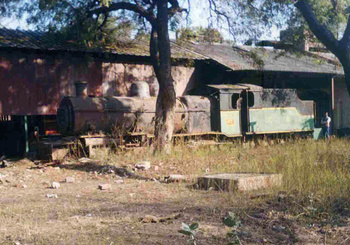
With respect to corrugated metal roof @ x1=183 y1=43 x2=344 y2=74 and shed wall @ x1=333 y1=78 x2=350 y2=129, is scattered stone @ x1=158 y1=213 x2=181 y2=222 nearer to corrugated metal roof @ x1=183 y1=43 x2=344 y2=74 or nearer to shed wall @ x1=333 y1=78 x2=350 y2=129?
corrugated metal roof @ x1=183 y1=43 x2=344 y2=74

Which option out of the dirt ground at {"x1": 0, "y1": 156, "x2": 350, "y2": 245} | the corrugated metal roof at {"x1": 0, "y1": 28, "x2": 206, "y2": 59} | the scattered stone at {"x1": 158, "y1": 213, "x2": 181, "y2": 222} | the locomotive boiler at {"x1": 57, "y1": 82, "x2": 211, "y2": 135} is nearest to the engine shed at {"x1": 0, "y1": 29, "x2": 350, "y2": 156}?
the corrugated metal roof at {"x1": 0, "y1": 28, "x2": 206, "y2": 59}

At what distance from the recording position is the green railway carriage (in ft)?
51.7

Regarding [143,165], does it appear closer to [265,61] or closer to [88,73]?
[88,73]

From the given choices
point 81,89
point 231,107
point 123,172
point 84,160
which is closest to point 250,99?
point 231,107

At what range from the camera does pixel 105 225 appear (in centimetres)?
538

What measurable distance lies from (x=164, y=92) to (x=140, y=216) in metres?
7.12

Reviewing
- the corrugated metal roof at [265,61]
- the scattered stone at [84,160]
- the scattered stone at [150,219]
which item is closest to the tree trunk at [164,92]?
the scattered stone at [84,160]

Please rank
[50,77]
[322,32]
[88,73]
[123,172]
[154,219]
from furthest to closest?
[88,73] → [50,77] → [322,32] → [123,172] → [154,219]

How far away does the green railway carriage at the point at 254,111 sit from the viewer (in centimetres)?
1577

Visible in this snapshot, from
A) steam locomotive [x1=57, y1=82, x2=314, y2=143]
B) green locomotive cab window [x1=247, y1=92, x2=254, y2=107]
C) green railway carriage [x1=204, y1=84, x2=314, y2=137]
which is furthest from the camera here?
green locomotive cab window [x1=247, y1=92, x2=254, y2=107]

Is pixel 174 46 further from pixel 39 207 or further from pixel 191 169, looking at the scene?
pixel 39 207

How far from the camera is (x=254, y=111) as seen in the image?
16.4 m

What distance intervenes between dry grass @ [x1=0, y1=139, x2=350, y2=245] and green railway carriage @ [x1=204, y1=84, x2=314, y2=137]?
5.58 meters

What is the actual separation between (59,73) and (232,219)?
12924mm
